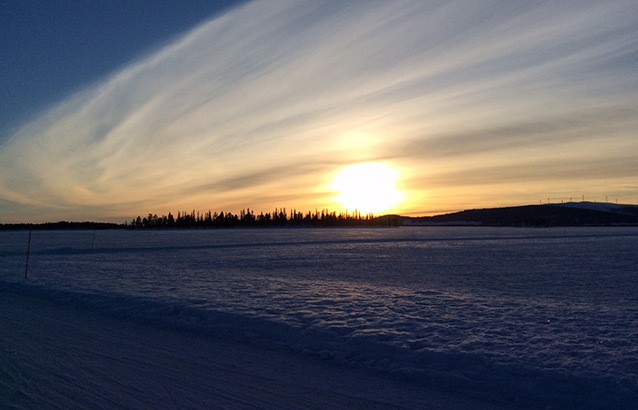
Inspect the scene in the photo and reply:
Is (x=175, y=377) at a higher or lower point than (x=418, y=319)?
lower

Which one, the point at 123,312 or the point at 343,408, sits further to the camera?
the point at 123,312

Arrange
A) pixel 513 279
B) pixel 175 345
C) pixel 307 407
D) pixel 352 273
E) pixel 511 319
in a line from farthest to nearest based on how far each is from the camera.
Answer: pixel 352 273, pixel 513 279, pixel 511 319, pixel 175 345, pixel 307 407

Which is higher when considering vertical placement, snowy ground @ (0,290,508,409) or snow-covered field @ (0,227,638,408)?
snow-covered field @ (0,227,638,408)

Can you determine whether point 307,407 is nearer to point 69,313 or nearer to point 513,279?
point 69,313

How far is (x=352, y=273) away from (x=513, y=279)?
6751 mm

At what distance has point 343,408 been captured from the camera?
496 centimetres

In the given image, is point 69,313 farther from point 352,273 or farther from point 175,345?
point 352,273

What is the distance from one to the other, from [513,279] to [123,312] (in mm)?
13985

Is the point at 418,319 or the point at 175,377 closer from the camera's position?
the point at 175,377

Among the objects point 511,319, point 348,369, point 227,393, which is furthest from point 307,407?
point 511,319

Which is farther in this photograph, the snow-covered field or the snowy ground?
the snow-covered field

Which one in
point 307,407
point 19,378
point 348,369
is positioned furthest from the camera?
point 348,369

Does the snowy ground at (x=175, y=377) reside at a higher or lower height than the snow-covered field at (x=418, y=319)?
lower

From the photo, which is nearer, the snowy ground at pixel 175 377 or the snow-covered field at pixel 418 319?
the snowy ground at pixel 175 377
